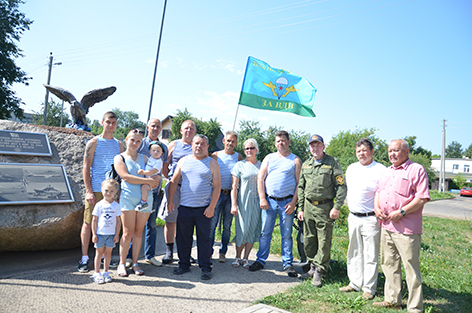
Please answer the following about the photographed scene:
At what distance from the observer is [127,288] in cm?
356

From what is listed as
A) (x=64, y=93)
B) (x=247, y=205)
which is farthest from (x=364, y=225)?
(x=64, y=93)

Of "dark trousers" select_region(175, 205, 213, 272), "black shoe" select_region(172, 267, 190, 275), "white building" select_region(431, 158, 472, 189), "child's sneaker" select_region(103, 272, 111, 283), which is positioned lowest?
"black shoe" select_region(172, 267, 190, 275)

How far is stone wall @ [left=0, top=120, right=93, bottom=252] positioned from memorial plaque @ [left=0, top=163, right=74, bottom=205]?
101 mm

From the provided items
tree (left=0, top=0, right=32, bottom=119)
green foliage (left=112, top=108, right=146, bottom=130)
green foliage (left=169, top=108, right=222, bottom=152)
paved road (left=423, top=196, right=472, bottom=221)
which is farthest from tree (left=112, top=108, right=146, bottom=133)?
paved road (left=423, top=196, right=472, bottom=221)

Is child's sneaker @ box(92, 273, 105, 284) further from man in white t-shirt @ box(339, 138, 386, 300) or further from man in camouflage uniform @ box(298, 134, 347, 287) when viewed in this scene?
man in white t-shirt @ box(339, 138, 386, 300)

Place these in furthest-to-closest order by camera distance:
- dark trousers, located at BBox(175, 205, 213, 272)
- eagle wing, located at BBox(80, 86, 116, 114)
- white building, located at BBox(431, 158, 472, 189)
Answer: white building, located at BBox(431, 158, 472, 189) < eagle wing, located at BBox(80, 86, 116, 114) < dark trousers, located at BBox(175, 205, 213, 272)

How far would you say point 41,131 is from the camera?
505cm

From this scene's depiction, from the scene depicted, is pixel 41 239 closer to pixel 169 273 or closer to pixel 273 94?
pixel 169 273

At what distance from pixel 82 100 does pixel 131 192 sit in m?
4.35

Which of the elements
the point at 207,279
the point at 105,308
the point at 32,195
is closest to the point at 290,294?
the point at 207,279

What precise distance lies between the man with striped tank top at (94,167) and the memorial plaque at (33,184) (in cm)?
54

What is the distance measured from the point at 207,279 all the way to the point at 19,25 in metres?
22.4

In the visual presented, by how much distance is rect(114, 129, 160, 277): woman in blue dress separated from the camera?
12.6 ft

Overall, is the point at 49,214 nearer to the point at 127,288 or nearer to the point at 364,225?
the point at 127,288
